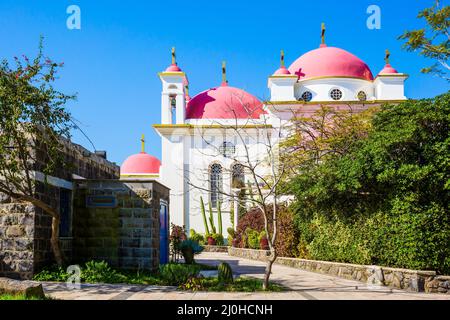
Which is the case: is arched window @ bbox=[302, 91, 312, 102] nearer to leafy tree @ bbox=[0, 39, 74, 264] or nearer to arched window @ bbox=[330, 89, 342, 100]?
arched window @ bbox=[330, 89, 342, 100]

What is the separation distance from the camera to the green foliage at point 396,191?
38.0ft

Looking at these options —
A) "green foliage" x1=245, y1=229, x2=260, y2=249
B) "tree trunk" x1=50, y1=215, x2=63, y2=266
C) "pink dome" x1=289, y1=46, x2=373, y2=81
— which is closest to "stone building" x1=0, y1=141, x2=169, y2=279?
"tree trunk" x1=50, y1=215, x2=63, y2=266

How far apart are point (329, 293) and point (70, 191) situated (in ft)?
23.0

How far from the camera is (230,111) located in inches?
1355

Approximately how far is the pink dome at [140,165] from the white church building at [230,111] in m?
2.59

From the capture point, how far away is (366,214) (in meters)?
13.5

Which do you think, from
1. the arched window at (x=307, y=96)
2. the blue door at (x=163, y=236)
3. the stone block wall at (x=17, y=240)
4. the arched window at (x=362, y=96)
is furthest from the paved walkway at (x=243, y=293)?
the arched window at (x=362, y=96)

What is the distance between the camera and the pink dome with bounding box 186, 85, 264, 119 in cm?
3472

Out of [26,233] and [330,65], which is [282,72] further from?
[26,233]

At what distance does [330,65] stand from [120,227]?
2490 cm

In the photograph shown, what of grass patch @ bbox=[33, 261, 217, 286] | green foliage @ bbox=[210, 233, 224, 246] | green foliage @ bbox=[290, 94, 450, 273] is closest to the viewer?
grass patch @ bbox=[33, 261, 217, 286]

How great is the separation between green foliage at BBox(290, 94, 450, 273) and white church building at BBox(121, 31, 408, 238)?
62.3 feet

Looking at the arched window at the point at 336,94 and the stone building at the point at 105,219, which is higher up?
the arched window at the point at 336,94

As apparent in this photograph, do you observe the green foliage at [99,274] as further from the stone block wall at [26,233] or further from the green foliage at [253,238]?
the green foliage at [253,238]
